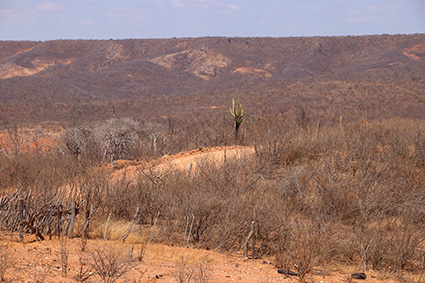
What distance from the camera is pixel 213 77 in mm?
74562

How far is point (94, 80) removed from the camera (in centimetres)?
6456

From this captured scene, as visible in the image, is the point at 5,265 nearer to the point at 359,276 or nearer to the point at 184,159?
the point at 359,276

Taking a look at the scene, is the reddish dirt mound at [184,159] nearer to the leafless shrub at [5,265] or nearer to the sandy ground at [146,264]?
the sandy ground at [146,264]

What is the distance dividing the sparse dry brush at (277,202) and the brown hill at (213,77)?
21.1 metres

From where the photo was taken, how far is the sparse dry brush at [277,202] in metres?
7.42

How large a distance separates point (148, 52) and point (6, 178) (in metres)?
82.3

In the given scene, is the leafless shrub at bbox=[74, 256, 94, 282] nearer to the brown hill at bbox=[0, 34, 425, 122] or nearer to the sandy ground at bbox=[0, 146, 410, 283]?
the sandy ground at bbox=[0, 146, 410, 283]

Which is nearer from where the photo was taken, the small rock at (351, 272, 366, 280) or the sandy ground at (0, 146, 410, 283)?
the sandy ground at (0, 146, 410, 283)

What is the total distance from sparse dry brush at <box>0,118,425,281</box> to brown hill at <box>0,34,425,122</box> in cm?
2112

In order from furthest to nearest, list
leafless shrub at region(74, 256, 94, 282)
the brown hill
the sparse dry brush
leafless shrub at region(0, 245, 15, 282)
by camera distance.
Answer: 1. the brown hill
2. the sparse dry brush
3. leafless shrub at region(74, 256, 94, 282)
4. leafless shrub at region(0, 245, 15, 282)

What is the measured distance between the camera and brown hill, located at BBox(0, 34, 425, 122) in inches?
1553

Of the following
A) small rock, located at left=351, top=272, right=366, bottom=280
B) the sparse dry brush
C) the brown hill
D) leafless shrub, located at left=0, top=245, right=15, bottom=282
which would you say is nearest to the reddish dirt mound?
the sparse dry brush

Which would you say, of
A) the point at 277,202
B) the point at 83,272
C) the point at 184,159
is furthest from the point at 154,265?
the point at 184,159

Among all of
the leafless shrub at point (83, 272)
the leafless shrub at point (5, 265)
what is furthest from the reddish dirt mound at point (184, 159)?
the leafless shrub at point (5, 265)
